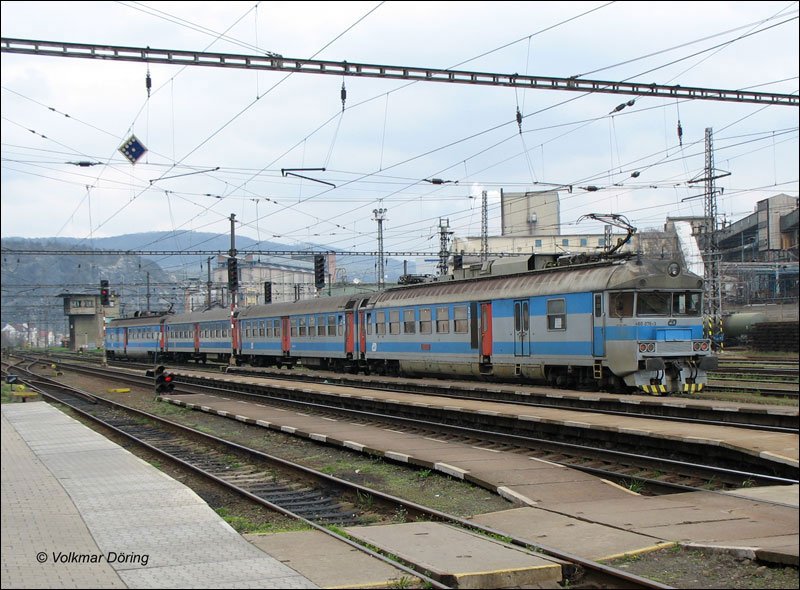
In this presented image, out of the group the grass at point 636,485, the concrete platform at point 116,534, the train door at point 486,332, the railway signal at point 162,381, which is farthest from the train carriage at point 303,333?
the grass at point 636,485

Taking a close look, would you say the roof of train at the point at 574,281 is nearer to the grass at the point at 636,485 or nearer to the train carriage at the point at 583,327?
the train carriage at the point at 583,327

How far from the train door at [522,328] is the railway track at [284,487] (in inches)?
370

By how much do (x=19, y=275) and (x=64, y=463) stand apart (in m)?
4.16

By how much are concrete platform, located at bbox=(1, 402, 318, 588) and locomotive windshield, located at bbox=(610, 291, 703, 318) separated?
38.9 feet

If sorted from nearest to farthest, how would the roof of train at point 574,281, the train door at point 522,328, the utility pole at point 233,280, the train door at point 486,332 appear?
the roof of train at point 574,281, the train door at point 522,328, the train door at point 486,332, the utility pole at point 233,280

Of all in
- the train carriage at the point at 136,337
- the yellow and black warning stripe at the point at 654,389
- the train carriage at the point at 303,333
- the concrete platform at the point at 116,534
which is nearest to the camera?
the concrete platform at the point at 116,534

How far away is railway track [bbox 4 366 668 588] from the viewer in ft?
23.3

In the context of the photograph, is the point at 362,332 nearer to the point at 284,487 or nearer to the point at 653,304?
the point at 653,304

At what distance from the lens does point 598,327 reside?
20.5 m

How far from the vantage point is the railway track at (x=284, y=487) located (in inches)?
279

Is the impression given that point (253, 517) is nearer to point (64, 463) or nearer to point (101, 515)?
point (101, 515)

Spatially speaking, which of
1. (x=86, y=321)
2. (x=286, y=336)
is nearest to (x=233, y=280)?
(x=286, y=336)

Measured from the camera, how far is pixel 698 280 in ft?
68.5

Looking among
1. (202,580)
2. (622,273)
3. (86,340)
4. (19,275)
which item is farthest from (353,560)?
(86,340)
